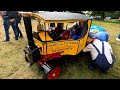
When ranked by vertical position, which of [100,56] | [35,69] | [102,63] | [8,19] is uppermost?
[8,19]

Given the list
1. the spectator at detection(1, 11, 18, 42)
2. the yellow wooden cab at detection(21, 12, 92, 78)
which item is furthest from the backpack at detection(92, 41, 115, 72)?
the spectator at detection(1, 11, 18, 42)

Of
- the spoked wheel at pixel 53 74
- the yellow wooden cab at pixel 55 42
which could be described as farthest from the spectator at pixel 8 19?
the spoked wheel at pixel 53 74

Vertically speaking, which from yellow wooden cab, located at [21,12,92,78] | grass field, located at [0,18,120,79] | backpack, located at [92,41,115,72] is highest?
yellow wooden cab, located at [21,12,92,78]

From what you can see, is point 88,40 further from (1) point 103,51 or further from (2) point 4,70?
(2) point 4,70

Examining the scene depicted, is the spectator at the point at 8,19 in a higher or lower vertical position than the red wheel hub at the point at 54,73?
higher

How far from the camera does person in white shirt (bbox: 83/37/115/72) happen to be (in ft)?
18.2

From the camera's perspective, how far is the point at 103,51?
18.9 ft

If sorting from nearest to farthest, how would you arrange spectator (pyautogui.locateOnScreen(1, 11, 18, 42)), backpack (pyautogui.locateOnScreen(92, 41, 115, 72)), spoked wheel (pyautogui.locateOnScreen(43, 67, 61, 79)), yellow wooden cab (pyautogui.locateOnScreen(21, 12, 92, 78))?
yellow wooden cab (pyautogui.locateOnScreen(21, 12, 92, 78)) → spoked wheel (pyautogui.locateOnScreen(43, 67, 61, 79)) → backpack (pyautogui.locateOnScreen(92, 41, 115, 72)) → spectator (pyautogui.locateOnScreen(1, 11, 18, 42))

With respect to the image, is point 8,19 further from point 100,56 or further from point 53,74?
point 100,56

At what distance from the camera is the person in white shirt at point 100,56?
18.2ft

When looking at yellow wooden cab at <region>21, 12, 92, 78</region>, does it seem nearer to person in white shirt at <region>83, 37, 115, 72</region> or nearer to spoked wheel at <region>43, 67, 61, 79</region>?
Answer: spoked wheel at <region>43, 67, 61, 79</region>

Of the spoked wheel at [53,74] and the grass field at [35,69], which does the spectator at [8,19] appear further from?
the spoked wheel at [53,74]

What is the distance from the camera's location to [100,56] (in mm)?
5633

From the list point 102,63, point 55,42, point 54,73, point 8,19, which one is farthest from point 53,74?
point 8,19
